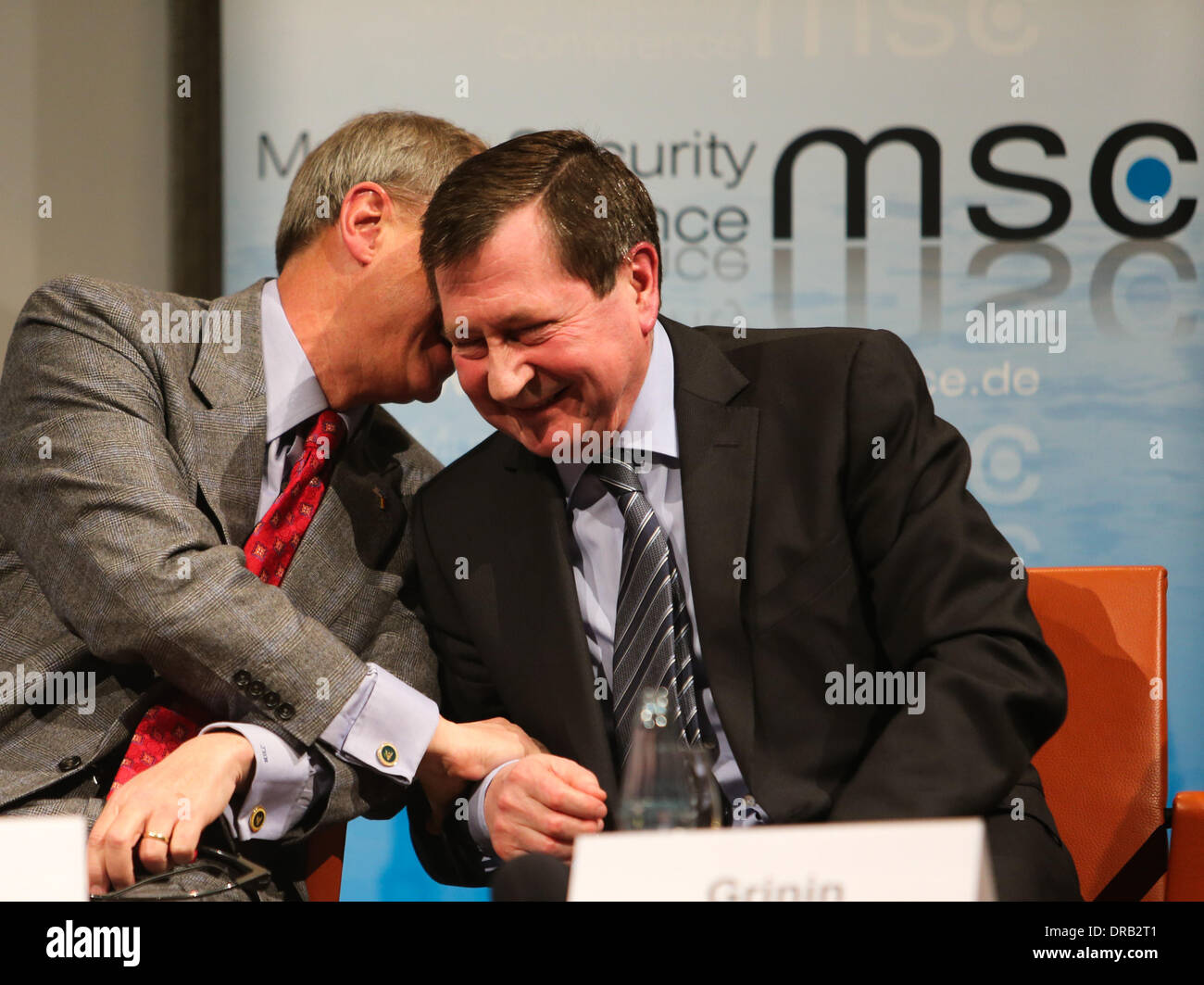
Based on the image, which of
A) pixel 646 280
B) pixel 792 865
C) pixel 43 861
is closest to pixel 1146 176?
pixel 646 280

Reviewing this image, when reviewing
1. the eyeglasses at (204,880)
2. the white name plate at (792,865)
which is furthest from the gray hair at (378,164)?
the white name plate at (792,865)

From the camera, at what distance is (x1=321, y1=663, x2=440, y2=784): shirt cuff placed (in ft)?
5.95

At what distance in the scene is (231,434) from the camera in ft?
6.56

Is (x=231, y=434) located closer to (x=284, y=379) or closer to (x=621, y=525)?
(x=284, y=379)

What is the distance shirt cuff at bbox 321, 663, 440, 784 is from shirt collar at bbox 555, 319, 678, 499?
1.38ft

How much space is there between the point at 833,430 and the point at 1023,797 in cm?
60

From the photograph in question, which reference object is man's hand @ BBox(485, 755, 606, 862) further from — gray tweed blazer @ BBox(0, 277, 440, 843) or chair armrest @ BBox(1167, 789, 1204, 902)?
chair armrest @ BBox(1167, 789, 1204, 902)

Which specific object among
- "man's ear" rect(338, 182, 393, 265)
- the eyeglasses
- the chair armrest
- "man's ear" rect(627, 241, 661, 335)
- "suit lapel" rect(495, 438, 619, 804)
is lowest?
the chair armrest

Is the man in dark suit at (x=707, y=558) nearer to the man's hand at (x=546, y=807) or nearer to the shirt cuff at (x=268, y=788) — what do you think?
the man's hand at (x=546, y=807)

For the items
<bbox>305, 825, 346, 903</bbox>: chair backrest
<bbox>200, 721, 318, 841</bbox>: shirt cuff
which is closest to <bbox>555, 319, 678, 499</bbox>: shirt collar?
<bbox>200, 721, 318, 841</bbox>: shirt cuff

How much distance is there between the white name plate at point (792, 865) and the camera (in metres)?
1.01

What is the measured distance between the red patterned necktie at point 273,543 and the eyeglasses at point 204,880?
20 cm
